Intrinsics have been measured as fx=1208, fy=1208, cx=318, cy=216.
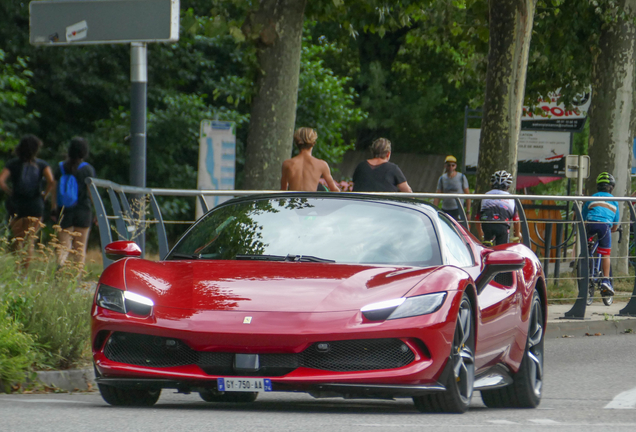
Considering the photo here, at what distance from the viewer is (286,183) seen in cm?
1291

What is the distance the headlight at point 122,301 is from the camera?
630 centimetres

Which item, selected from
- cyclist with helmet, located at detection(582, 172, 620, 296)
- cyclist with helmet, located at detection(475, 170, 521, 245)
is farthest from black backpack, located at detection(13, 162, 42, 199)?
cyclist with helmet, located at detection(582, 172, 620, 296)

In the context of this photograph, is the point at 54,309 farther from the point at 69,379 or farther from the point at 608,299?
the point at 608,299

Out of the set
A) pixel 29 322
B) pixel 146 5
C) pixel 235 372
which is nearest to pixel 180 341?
pixel 235 372

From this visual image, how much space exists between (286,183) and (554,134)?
48.1ft

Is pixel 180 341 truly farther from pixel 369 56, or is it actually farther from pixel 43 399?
pixel 369 56

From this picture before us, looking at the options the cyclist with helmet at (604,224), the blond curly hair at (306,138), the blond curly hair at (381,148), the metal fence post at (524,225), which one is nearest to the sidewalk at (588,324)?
the cyclist with helmet at (604,224)

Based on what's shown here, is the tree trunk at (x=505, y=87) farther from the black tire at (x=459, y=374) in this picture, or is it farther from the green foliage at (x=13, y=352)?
the black tire at (x=459, y=374)

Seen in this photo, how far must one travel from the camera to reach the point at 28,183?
47.9 feet

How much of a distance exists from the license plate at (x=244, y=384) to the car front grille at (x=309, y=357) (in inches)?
1.6

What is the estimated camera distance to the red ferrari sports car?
6094mm

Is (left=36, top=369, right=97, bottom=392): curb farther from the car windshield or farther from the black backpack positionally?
the black backpack

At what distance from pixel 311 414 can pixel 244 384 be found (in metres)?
0.64

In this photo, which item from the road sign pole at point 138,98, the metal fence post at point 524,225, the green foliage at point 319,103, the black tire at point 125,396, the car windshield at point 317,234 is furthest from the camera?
the green foliage at point 319,103
